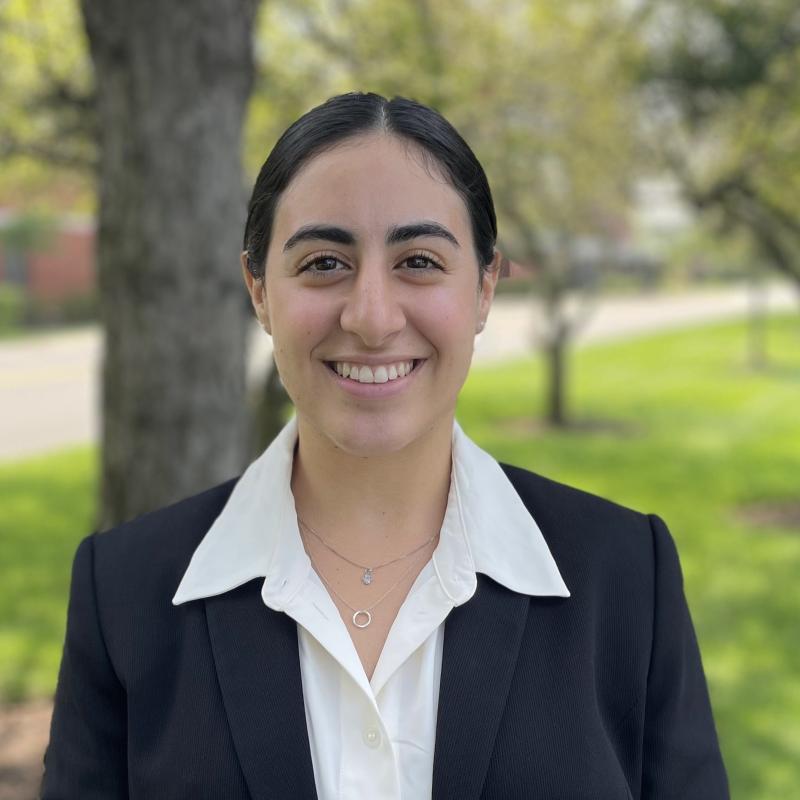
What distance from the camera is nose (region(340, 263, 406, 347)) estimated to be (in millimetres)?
1573

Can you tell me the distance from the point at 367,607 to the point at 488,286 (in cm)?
57

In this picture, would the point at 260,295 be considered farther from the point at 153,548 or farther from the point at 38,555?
the point at 38,555

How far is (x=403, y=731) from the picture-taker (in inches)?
65.3

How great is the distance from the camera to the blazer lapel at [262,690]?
1604mm

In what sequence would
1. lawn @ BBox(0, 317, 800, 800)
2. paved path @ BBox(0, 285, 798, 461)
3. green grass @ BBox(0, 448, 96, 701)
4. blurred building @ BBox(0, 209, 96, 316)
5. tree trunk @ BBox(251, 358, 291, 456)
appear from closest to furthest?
1. lawn @ BBox(0, 317, 800, 800)
2. green grass @ BBox(0, 448, 96, 701)
3. tree trunk @ BBox(251, 358, 291, 456)
4. paved path @ BBox(0, 285, 798, 461)
5. blurred building @ BBox(0, 209, 96, 316)

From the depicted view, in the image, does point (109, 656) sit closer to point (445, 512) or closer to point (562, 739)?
point (445, 512)

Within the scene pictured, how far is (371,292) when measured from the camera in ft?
5.17

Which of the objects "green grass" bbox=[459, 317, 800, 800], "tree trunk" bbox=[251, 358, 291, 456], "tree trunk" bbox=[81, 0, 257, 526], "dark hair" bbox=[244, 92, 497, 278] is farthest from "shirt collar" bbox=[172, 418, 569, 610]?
"tree trunk" bbox=[251, 358, 291, 456]

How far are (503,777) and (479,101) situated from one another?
8.19 meters

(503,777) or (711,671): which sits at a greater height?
(711,671)

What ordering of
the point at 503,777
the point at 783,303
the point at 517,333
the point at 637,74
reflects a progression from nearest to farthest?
the point at 503,777 → the point at 637,74 → the point at 517,333 → the point at 783,303

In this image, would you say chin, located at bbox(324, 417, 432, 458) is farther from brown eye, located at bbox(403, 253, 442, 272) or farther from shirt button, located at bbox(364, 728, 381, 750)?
shirt button, located at bbox(364, 728, 381, 750)

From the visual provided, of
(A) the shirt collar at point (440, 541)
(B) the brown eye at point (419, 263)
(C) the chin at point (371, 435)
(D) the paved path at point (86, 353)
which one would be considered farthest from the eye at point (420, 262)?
(D) the paved path at point (86, 353)

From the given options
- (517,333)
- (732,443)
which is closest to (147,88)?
(732,443)
